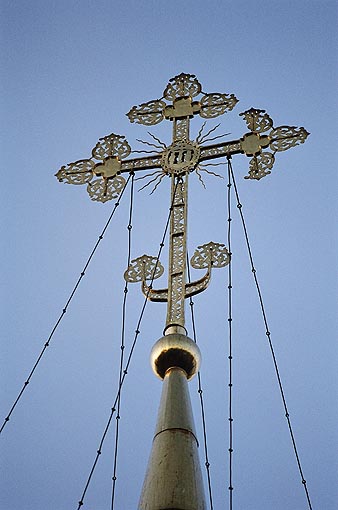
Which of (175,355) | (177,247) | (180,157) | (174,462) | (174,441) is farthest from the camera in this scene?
(180,157)

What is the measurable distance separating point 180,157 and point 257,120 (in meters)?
0.99

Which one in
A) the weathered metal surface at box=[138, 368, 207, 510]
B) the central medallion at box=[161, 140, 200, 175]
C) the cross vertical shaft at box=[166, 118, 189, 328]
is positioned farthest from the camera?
the central medallion at box=[161, 140, 200, 175]

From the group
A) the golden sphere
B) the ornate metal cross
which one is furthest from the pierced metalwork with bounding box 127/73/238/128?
the golden sphere

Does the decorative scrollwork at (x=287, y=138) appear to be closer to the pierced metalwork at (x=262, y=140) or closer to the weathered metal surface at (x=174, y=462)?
the pierced metalwork at (x=262, y=140)

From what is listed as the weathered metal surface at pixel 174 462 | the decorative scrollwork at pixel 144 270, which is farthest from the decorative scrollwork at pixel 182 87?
the weathered metal surface at pixel 174 462

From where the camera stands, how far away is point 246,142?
952cm

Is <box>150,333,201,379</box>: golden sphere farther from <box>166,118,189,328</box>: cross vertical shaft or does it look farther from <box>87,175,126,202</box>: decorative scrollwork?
<box>87,175,126,202</box>: decorative scrollwork

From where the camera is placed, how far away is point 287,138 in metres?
9.65

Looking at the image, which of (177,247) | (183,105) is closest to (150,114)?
(183,105)

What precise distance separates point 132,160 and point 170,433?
388 centimetres

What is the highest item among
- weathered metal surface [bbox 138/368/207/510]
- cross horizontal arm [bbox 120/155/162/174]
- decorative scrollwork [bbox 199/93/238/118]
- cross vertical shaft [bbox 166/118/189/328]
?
decorative scrollwork [bbox 199/93/238/118]

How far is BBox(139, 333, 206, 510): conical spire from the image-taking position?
588 centimetres

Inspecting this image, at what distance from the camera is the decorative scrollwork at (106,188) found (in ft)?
31.9

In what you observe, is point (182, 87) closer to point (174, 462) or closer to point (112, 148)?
point (112, 148)
